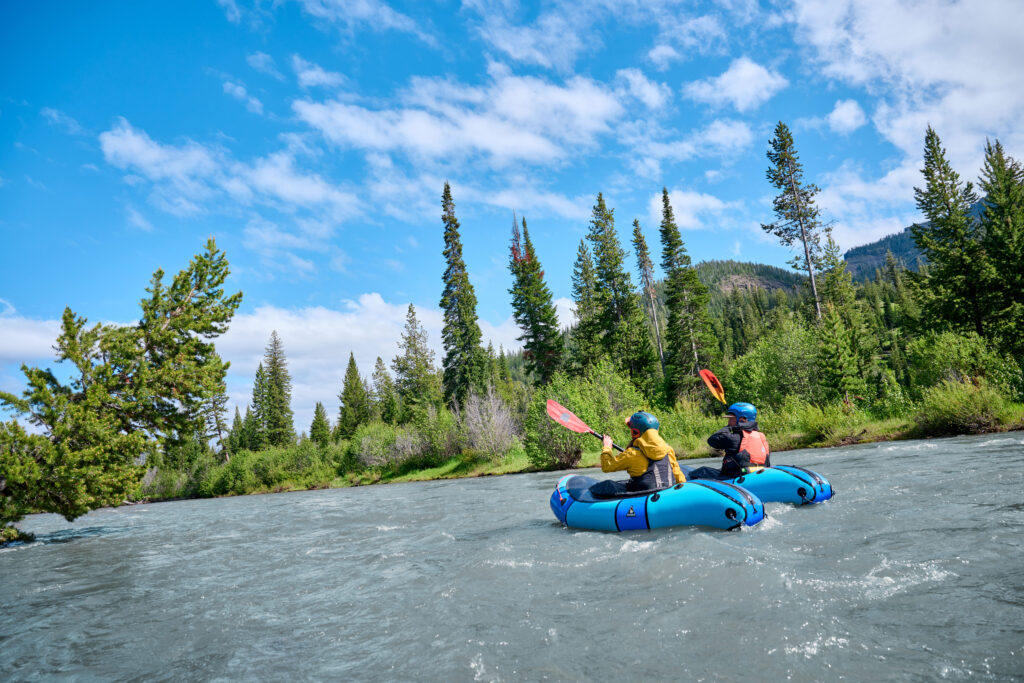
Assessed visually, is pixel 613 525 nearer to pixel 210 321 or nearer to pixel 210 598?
pixel 210 598

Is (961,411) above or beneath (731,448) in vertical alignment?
beneath

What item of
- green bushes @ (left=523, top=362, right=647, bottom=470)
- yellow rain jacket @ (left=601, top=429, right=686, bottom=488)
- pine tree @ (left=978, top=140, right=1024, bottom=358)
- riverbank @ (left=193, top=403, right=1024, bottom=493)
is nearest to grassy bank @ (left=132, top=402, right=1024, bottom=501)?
riverbank @ (left=193, top=403, right=1024, bottom=493)

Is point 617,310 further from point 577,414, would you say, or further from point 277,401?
point 277,401

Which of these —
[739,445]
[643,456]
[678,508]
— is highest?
[643,456]

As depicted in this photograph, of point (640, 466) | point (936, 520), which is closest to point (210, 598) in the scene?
point (640, 466)

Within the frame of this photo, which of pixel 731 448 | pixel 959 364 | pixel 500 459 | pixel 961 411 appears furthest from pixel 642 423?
pixel 500 459

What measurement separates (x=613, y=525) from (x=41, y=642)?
25.2ft

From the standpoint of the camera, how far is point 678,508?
7.76 meters

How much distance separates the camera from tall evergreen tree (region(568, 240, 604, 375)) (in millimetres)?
42469

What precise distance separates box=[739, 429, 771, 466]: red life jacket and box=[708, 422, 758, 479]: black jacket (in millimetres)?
74

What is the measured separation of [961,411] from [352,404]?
57.8 m

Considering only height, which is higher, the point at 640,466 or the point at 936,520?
the point at 640,466

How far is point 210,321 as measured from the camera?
18.3 m

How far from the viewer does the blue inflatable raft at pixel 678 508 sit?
7.42 m
